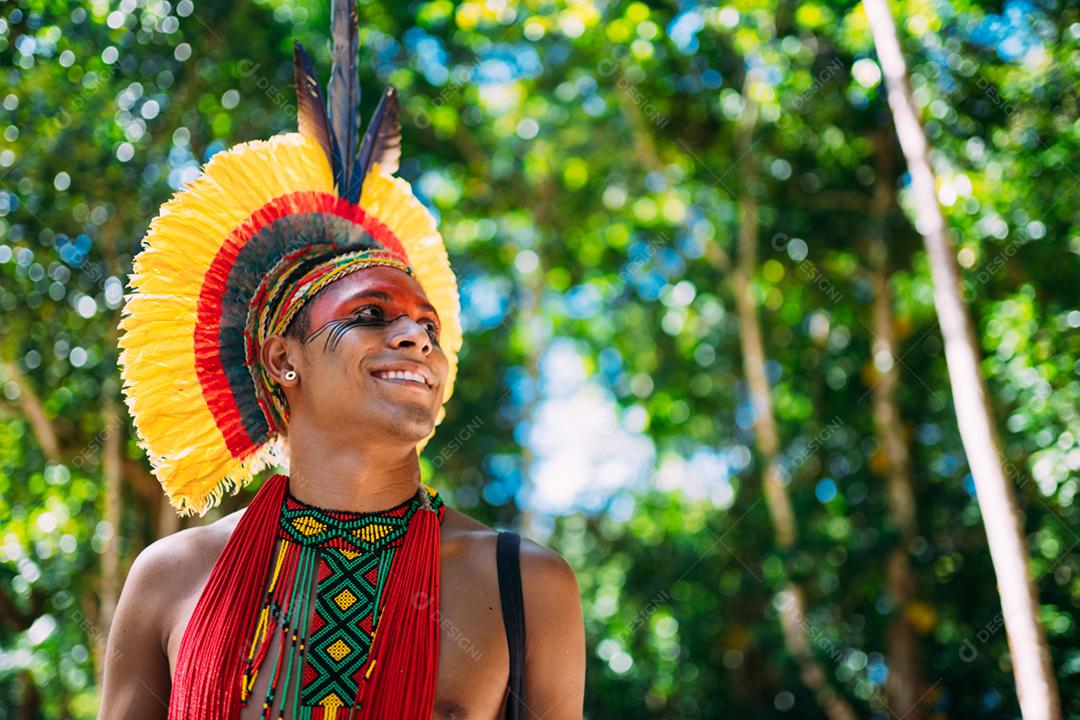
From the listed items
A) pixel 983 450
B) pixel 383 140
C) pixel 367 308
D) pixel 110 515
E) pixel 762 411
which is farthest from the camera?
pixel 762 411

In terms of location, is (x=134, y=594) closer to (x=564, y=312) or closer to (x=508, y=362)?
(x=508, y=362)

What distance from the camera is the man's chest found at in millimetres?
2467

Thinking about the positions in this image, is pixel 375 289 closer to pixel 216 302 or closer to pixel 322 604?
pixel 216 302

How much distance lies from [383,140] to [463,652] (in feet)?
5.16

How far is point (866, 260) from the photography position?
10.5 metres

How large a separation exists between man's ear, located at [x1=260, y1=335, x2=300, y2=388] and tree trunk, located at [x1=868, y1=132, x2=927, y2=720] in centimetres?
790

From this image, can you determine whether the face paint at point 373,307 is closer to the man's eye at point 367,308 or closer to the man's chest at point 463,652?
the man's eye at point 367,308

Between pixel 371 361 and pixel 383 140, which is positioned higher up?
pixel 383 140

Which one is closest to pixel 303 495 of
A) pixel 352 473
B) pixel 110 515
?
pixel 352 473

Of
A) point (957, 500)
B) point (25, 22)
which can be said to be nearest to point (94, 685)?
point (25, 22)

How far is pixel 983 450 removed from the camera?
5418 mm

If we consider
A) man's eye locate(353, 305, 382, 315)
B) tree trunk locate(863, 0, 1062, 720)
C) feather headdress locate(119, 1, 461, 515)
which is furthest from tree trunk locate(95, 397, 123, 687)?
man's eye locate(353, 305, 382, 315)

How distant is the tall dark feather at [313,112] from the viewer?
3221 millimetres

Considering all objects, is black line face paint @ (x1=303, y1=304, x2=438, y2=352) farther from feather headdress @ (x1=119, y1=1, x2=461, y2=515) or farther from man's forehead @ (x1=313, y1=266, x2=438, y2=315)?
feather headdress @ (x1=119, y1=1, x2=461, y2=515)
